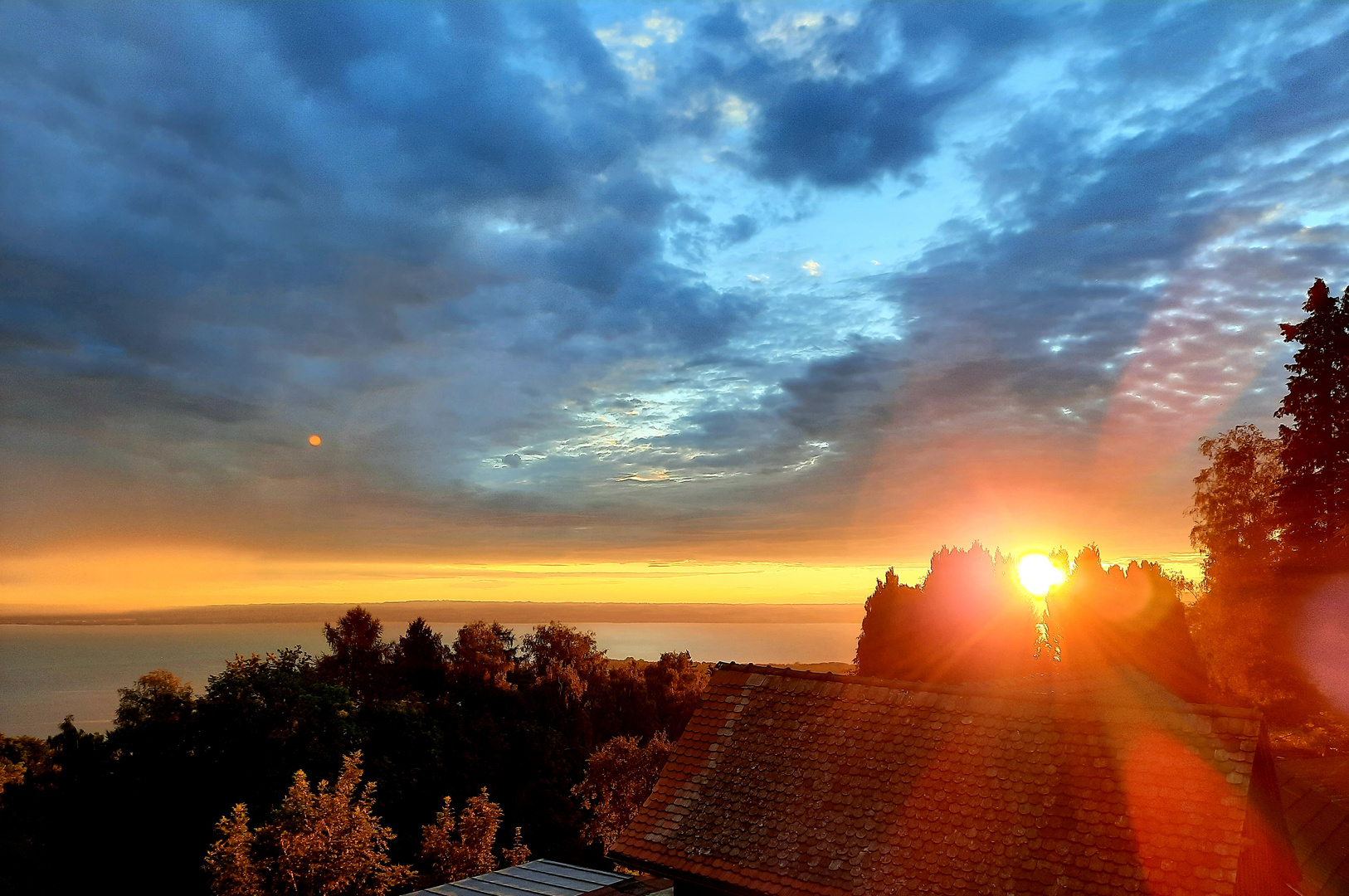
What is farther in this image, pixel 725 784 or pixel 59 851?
pixel 59 851

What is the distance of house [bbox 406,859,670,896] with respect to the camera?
50.1 ft

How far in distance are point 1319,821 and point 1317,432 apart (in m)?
22.4

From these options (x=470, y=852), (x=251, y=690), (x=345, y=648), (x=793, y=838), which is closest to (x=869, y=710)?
(x=793, y=838)

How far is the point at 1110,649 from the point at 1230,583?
1402cm

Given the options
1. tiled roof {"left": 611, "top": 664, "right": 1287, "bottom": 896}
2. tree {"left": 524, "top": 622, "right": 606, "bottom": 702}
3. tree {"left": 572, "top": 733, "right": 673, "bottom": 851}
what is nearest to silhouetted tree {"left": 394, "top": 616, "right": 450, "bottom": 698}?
tree {"left": 524, "top": 622, "right": 606, "bottom": 702}

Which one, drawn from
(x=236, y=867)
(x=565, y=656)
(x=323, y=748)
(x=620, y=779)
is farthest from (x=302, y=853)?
(x=565, y=656)

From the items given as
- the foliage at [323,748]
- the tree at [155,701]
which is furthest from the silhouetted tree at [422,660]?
the tree at [155,701]

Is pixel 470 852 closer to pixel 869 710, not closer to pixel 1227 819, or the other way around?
pixel 869 710

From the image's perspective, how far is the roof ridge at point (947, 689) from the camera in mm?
12500

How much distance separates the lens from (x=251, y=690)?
39.1 m

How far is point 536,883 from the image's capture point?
16.6 m

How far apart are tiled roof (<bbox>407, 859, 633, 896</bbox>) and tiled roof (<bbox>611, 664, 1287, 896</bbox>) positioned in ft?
6.08

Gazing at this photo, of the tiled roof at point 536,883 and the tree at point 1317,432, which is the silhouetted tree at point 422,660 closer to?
the tiled roof at point 536,883

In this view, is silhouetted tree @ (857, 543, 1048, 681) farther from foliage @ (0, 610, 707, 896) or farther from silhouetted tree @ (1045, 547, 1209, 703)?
foliage @ (0, 610, 707, 896)
